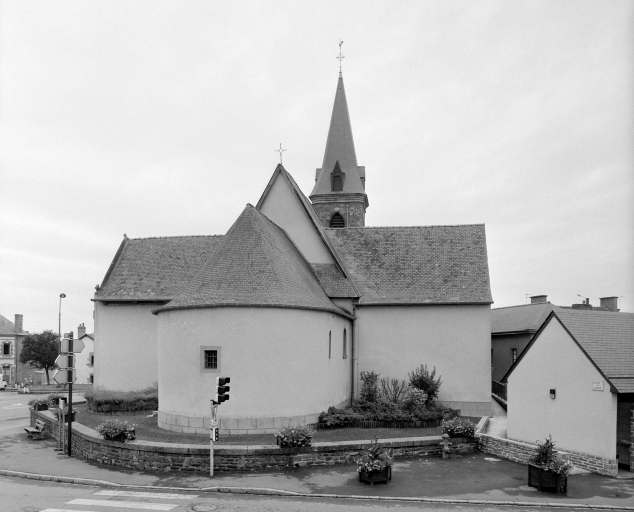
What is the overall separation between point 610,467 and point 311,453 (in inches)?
337

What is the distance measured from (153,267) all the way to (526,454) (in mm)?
22915

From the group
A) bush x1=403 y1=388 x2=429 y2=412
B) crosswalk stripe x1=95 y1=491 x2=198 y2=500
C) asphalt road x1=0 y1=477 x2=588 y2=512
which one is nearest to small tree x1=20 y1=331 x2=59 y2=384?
bush x1=403 y1=388 x2=429 y2=412

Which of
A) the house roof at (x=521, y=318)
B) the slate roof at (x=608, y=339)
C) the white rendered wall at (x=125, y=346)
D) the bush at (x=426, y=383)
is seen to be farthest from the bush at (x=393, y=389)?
the white rendered wall at (x=125, y=346)

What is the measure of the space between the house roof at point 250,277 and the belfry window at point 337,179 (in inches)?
976

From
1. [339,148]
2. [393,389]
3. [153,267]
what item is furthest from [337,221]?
[393,389]

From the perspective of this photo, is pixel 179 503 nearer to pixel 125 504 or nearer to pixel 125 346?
pixel 125 504

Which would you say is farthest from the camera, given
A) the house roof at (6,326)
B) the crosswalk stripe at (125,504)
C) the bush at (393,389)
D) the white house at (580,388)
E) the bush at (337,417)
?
the house roof at (6,326)

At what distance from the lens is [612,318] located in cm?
1881

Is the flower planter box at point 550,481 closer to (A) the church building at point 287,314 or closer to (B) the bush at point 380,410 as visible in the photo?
(B) the bush at point 380,410

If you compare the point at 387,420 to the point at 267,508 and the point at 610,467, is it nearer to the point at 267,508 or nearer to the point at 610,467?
the point at 610,467

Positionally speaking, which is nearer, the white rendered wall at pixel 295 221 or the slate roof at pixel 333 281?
the slate roof at pixel 333 281

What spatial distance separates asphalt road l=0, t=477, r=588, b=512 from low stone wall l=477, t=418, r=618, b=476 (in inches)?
142

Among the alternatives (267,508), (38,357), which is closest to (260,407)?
(267,508)

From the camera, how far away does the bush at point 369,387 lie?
26.5 m
